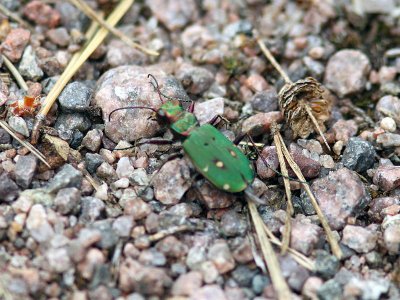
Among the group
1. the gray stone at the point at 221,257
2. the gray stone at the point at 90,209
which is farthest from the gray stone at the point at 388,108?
the gray stone at the point at 90,209

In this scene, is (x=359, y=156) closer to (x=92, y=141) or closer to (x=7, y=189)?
(x=92, y=141)

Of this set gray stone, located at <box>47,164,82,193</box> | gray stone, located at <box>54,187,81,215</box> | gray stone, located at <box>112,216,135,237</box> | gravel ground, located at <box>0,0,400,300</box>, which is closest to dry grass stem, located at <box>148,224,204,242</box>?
gravel ground, located at <box>0,0,400,300</box>

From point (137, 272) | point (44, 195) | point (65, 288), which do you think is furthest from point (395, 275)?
point (44, 195)

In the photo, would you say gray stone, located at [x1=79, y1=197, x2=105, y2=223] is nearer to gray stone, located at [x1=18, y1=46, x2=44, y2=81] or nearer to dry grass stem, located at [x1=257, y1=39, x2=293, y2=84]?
gray stone, located at [x1=18, y1=46, x2=44, y2=81]

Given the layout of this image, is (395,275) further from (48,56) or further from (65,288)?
(48,56)

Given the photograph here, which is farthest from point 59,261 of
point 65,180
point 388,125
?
point 388,125
